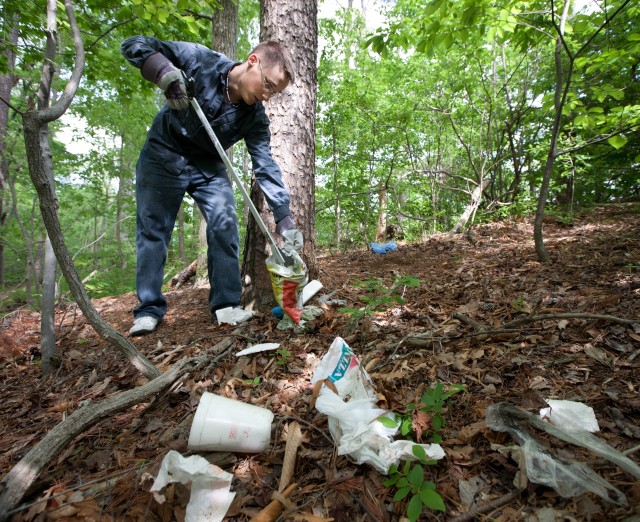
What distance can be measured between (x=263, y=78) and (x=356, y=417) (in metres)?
2.00

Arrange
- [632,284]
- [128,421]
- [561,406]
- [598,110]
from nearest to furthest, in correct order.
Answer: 1. [561,406]
2. [128,421]
3. [632,284]
4. [598,110]

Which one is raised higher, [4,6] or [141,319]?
[4,6]

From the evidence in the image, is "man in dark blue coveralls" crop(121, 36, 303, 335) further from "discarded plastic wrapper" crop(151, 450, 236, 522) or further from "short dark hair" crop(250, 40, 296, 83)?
"discarded plastic wrapper" crop(151, 450, 236, 522)

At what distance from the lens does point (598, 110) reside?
261cm

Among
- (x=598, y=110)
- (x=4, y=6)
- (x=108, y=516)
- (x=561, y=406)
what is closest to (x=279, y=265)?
(x=108, y=516)

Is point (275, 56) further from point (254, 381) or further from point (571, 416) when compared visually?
point (571, 416)

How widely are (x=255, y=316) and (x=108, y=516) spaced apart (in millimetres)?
1490

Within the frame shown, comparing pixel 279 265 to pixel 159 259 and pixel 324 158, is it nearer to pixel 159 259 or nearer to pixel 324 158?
pixel 159 259

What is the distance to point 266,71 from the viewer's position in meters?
1.98

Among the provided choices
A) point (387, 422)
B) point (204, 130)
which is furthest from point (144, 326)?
point (387, 422)

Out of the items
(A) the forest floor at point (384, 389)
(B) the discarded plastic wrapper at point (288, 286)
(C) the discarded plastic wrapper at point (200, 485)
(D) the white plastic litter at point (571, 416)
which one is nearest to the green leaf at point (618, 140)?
(A) the forest floor at point (384, 389)

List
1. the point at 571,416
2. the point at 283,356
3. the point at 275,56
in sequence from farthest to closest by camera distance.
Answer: the point at 275,56, the point at 283,356, the point at 571,416

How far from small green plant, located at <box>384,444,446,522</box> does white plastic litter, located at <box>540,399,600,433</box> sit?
0.48 m

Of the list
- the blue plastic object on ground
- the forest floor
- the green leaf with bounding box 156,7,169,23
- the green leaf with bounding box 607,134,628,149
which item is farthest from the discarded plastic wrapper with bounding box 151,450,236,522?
the blue plastic object on ground
